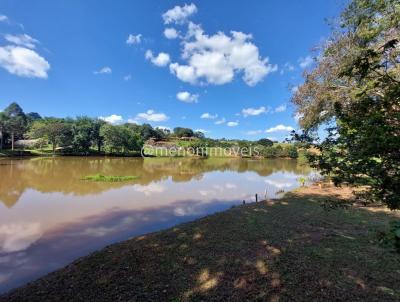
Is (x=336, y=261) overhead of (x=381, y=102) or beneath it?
beneath

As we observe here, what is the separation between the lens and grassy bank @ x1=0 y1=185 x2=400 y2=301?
456 centimetres

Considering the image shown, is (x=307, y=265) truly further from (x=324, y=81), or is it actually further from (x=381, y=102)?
(x=324, y=81)

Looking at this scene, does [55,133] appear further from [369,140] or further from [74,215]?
[369,140]

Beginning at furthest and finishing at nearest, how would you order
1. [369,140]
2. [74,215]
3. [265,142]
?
1. [265,142]
2. [74,215]
3. [369,140]

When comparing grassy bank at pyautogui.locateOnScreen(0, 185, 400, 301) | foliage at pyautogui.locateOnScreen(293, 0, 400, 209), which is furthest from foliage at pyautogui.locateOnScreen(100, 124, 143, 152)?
foliage at pyautogui.locateOnScreen(293, 0, 400, 209)

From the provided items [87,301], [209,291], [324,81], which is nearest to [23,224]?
[87,301]

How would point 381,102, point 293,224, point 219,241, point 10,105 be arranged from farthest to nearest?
point 10,105 → point 293,224 → point 219,241 → point 381,102

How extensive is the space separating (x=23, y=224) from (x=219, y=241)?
8296 millimetres

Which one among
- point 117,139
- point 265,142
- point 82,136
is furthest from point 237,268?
point 265,142

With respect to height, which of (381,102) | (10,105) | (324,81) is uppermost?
(10,105)

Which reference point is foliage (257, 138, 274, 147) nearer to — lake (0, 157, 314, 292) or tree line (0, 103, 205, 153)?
tree line (0, 103, 205, 153)

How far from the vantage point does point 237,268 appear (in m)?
5.50

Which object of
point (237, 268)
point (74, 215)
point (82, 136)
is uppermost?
point (82, 136)

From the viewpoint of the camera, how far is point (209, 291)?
465cm
